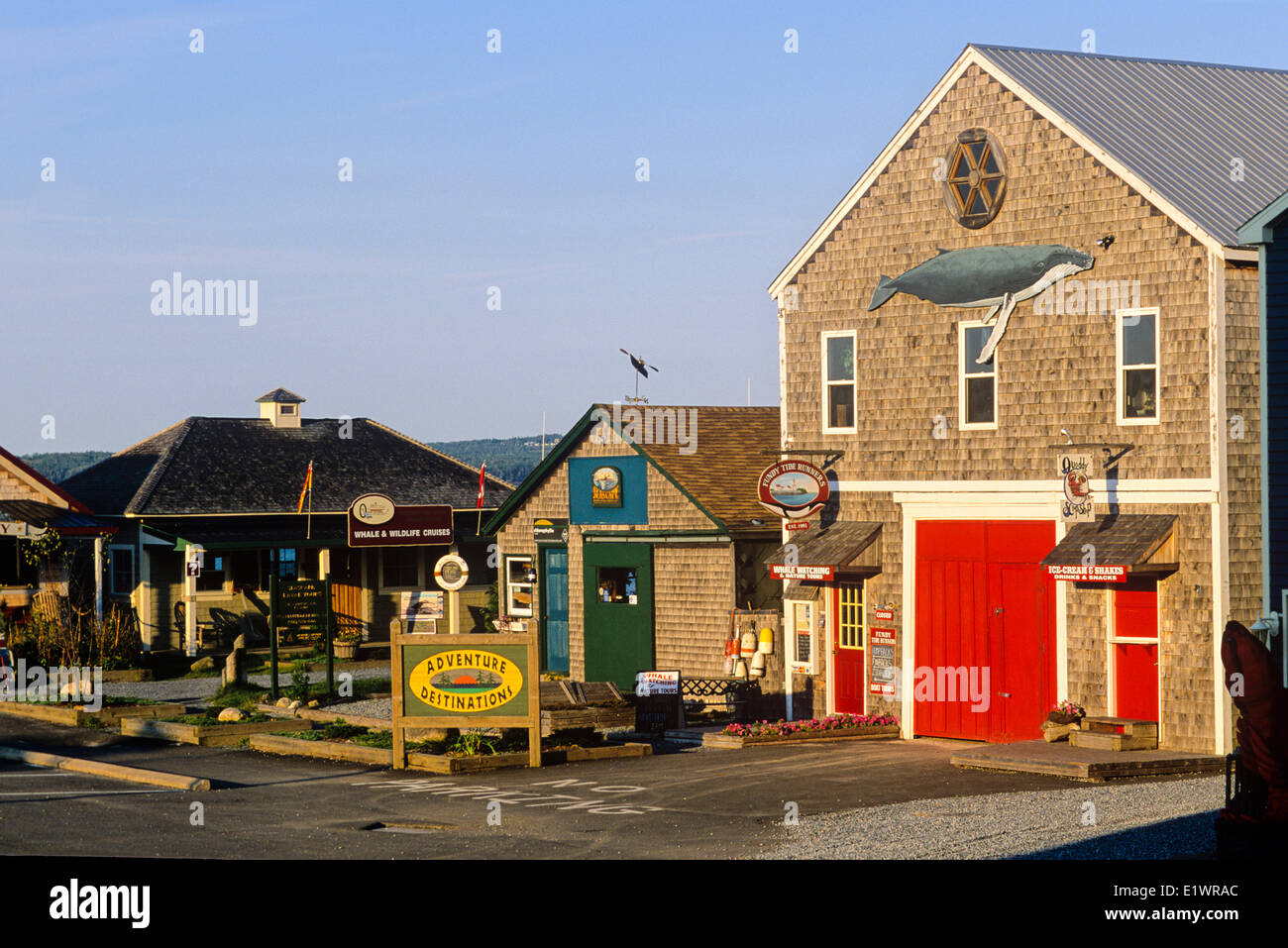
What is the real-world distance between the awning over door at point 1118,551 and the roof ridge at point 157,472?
83.7ft

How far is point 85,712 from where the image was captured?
27.8 m

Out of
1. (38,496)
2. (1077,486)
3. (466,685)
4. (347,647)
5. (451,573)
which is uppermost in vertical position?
(38,496)

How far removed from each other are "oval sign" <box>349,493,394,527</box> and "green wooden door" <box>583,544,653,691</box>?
13.1 ft

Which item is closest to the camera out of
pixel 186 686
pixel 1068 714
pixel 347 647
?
pixel 1068 714

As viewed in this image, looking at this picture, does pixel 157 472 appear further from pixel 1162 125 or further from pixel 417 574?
pixel 1162 125

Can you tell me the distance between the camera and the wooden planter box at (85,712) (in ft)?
90.8

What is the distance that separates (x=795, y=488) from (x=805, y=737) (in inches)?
151

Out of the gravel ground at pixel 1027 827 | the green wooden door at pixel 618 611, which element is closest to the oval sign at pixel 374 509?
the green wooden door at pixel 618 611

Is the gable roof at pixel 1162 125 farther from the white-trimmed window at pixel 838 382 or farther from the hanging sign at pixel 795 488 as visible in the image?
the hanging sign at pixel 795 488

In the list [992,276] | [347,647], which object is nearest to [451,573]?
[992,276]

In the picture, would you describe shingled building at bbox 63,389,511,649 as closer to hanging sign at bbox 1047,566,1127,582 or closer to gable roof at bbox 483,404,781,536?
gable roof at bbox 483,404,781,536
